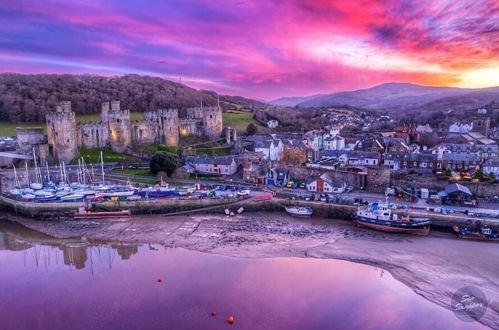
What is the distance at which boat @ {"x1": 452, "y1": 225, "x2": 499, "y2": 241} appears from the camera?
61.6 ft

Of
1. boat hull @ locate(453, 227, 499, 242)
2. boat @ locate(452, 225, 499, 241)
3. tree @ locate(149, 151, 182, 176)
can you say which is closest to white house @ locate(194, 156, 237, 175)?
tree @ locate(149, 151, 182, 176)

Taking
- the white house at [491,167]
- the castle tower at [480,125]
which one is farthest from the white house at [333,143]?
the castle tower at [480,125]

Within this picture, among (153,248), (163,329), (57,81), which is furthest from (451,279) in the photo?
(57,81)

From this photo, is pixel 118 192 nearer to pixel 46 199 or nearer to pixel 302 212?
pixel 46 199

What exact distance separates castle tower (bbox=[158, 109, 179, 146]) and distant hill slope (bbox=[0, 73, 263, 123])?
21.0m

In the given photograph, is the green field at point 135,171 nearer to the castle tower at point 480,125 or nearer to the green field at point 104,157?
the green field at point 104,157

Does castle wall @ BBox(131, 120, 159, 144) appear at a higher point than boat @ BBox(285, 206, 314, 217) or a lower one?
higher

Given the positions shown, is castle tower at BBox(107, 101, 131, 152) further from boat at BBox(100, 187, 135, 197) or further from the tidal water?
the tidal water

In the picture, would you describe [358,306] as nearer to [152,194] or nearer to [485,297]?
[485,297]

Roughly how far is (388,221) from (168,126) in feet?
86.5

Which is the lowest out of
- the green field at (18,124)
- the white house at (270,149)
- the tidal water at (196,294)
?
the tidal water at (196,294)

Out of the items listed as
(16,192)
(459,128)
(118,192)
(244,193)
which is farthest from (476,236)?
(459,128)

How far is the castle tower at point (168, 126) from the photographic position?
40188 millimetres

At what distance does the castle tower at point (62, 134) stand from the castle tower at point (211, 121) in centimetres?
1403
